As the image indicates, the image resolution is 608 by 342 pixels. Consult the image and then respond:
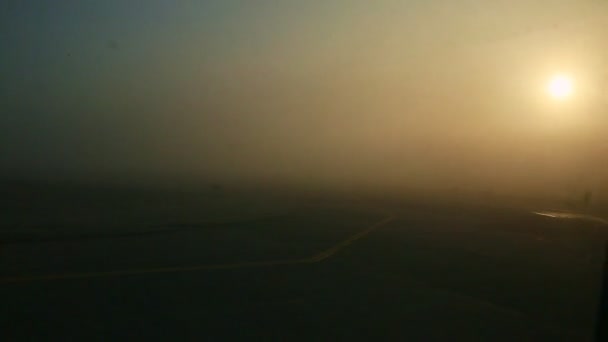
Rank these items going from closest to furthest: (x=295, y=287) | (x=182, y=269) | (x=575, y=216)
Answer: (x=295, y=287) < (x=182, y=269) < (x=575, y=216)

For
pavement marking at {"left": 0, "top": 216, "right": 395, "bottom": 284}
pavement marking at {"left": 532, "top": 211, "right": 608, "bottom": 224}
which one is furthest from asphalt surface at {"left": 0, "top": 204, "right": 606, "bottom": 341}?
pavement marking at {"left": 532, "top": 211, "right": 608, "bottom": 224}

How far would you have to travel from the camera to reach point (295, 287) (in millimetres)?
8820

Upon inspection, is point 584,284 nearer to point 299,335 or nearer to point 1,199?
point 299,335

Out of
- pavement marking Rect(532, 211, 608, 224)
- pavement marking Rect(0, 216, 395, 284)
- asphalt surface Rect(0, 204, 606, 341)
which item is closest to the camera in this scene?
asphalt surface Rect(0, 204, 606, 341)

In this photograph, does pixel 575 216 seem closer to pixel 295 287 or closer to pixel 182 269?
pixel 295 287

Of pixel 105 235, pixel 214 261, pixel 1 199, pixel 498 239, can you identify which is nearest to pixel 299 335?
pixel 214 261

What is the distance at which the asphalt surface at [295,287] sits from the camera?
6.54 meters

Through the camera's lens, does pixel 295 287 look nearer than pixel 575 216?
Yes

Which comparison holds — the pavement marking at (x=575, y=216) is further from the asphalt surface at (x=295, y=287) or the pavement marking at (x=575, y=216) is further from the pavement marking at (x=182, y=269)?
the pavement marking at (x=182, y=269)

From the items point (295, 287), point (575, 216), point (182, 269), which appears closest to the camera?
point (295, 287)

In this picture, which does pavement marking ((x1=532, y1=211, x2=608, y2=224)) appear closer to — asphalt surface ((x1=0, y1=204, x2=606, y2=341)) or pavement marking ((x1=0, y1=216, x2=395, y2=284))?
asphalt surface ((x1=0, y1=204, x2=606, y2=341))

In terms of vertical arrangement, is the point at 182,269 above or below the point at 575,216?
below

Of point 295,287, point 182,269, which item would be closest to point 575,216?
point 295,287

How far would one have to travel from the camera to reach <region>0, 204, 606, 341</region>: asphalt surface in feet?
21.5
